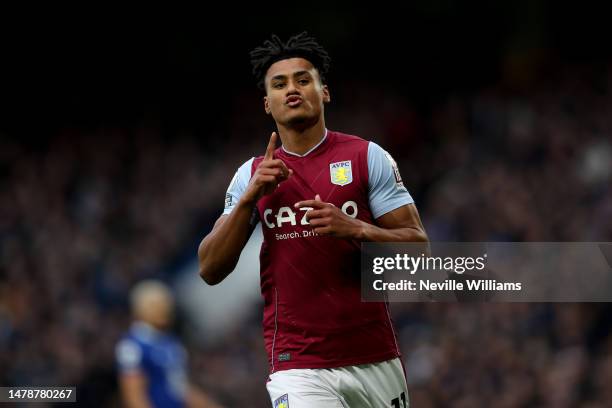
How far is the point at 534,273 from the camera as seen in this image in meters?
8.94

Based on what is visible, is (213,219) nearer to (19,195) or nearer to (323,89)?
(19,195)

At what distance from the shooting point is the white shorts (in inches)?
192

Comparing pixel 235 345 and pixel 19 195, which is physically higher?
pixel 19 195

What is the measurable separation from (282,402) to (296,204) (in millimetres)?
956

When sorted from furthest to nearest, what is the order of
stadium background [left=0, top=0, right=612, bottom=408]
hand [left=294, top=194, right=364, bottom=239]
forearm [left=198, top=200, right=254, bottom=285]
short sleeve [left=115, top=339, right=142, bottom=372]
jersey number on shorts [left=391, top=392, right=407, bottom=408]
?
stadium background [left=0, top=0, right=612, bottom=408], short sleeve [left=115, top=339, right=142, bottom=372], jersey number on shorts [left=391, top=392, right=407, bottom=408], forearm [left=198, top=200, right=254, bottom=285], hand [left=294, top=194, right=364, bottom=239]

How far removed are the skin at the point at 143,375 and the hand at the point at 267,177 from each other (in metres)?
4.33

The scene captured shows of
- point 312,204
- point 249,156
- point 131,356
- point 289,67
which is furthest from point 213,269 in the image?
point 249,156

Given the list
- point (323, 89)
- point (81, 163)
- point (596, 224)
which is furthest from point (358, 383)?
point (81, 163)

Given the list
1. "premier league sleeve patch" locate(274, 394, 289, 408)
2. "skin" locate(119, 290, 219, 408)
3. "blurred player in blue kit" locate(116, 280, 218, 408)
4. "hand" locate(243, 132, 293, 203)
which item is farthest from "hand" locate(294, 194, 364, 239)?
"blurred player in blue kit" locate(116, 280, 218, 408)

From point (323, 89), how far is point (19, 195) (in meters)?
12.6

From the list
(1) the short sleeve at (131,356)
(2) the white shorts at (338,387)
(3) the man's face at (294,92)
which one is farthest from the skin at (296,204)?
(1) the short sleeve at (131,356)

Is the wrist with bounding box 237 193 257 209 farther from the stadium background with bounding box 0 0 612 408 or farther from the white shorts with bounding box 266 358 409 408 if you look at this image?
the stadium background with bounding box 0 0 612 408

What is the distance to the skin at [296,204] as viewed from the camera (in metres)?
4.68

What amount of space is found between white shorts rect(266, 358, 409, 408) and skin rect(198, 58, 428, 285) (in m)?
0.60
